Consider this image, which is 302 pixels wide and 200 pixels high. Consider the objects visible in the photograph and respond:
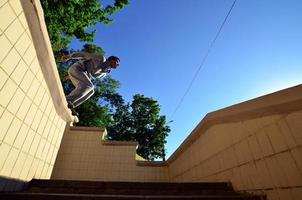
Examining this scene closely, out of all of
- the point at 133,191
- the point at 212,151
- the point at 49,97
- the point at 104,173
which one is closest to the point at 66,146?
the point at 104,173

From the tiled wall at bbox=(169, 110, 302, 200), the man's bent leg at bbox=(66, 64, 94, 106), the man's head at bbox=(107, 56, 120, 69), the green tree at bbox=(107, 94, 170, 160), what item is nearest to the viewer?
the tiled wall at bbox=(169, 110, 302, 200)

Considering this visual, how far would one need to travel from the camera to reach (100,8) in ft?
30.7

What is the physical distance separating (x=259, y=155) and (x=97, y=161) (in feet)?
13.6

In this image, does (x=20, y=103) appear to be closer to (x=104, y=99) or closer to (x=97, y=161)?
(x=97, y=161)

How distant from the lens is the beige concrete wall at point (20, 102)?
1.80 m

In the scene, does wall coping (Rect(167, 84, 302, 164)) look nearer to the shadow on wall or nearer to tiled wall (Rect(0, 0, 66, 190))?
tiled wall (Rect(0, 0, 66, 190))

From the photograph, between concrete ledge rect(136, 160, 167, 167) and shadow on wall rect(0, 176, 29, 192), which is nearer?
shadow on wall rect(0, 176, 29, 192)

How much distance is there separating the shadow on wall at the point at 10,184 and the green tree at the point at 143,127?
46.4 feet

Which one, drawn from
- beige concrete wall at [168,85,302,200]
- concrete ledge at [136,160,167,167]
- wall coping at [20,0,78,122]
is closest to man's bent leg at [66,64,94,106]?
wall coping at [20,0,78,122]

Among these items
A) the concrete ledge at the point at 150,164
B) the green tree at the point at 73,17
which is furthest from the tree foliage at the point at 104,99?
the concrete ledge at the point at 150,164

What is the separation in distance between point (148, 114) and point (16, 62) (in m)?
16.1

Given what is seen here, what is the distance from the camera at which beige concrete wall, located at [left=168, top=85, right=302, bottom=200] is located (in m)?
1.70

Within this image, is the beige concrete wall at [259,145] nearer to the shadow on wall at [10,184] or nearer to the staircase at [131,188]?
the staircase at [131,188]

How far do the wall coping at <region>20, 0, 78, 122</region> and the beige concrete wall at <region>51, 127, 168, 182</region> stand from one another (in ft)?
8.46
